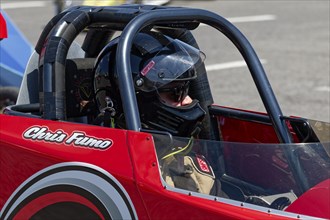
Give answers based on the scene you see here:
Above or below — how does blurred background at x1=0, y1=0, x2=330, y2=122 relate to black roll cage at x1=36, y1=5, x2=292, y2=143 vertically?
below

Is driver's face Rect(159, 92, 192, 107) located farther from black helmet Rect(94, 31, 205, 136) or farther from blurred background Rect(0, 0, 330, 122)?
blurred background Rect(0, 0, 330, 122)

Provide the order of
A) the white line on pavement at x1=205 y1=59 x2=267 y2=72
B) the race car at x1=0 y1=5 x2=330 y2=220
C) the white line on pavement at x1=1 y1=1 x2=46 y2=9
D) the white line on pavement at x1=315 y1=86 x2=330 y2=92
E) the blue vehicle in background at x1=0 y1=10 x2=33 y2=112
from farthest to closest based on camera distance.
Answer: the white line on pavement at x1=1 y1=1 x2=46 y2=9
the white line on pavement at x1=205 y1=59 x2=267 y2=72
the white line on pavement at x1=315 y1=86 x2=330 y2=92
the blue vehicle in background at x1=0 y1=10 x2=33 y2=112
the race car at x1=0 y1=5 x2=330 y2=220

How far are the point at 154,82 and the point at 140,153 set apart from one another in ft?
1.46

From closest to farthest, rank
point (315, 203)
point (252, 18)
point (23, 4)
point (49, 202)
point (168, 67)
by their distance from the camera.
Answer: point (315, 203), point (49, 202), point (168, 67), point (252, 18), point (23, 4)

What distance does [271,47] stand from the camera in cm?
1035

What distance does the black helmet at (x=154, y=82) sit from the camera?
317cm

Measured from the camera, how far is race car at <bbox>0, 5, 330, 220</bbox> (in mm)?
2732

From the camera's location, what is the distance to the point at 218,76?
28.4ft

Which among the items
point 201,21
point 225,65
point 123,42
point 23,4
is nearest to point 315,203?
point 123,42

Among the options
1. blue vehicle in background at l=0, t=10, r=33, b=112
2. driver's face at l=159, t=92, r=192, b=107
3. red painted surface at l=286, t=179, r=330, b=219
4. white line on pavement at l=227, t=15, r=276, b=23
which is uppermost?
driver's face at l=159, t=92, r=192, b=107

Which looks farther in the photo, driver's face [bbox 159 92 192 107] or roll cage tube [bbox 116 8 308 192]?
driver's face [bbox 159 92 192 107]

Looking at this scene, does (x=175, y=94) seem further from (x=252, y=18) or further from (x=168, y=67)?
(x=252, y=18)

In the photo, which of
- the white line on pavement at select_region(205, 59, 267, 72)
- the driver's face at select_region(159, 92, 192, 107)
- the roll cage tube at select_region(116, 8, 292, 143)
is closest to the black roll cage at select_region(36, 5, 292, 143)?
the roll cage tube at select_region(116, 8, 292, 143)

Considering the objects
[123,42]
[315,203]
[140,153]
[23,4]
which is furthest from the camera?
[23,4]
